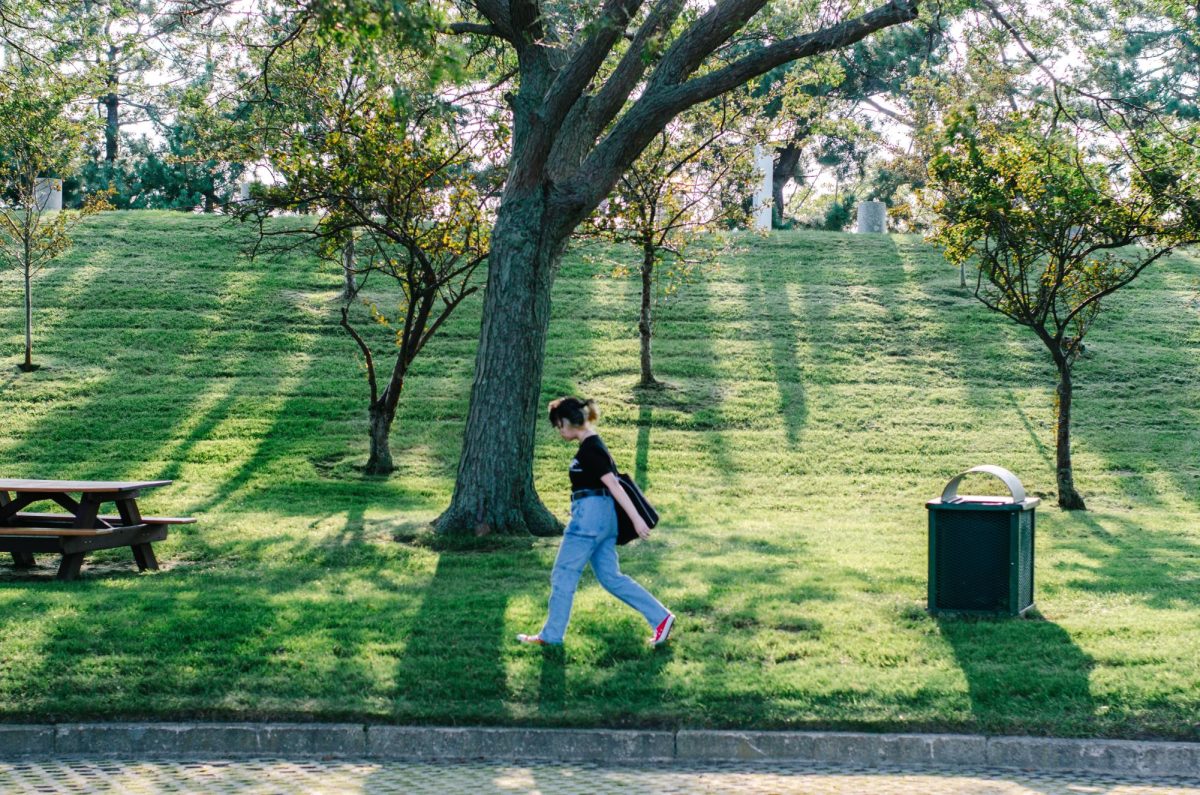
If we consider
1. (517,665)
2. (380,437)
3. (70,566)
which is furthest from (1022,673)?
(380,437)

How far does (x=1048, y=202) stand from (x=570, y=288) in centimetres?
1547

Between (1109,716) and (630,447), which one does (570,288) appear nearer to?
(630,447)

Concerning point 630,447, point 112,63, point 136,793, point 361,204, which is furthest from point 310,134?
point 136,793

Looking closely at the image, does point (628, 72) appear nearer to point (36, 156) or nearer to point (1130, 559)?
point (1130, 559)

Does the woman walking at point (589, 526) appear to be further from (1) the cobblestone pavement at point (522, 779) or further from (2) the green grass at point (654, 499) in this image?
(1) the cobblestone pavement at point (522, 779)

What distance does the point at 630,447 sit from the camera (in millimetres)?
19469

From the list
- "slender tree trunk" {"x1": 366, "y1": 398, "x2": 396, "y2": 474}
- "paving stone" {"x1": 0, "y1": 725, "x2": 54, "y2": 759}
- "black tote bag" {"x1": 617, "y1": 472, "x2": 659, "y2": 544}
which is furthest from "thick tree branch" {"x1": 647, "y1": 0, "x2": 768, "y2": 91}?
"paving stone" {"x1": 0, "y1": 725, "x2": 54, "y2": 759}

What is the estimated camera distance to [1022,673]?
7180 mm

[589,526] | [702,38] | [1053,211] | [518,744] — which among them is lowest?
[518,744]

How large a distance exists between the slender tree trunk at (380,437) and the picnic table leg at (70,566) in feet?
23.9

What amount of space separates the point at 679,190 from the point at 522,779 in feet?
53.7

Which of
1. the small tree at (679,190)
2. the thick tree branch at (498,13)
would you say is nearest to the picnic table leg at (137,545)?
the thick tree branch at (498,13)

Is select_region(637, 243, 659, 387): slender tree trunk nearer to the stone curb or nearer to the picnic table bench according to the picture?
the picnic table bench

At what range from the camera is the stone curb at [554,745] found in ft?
20.4
